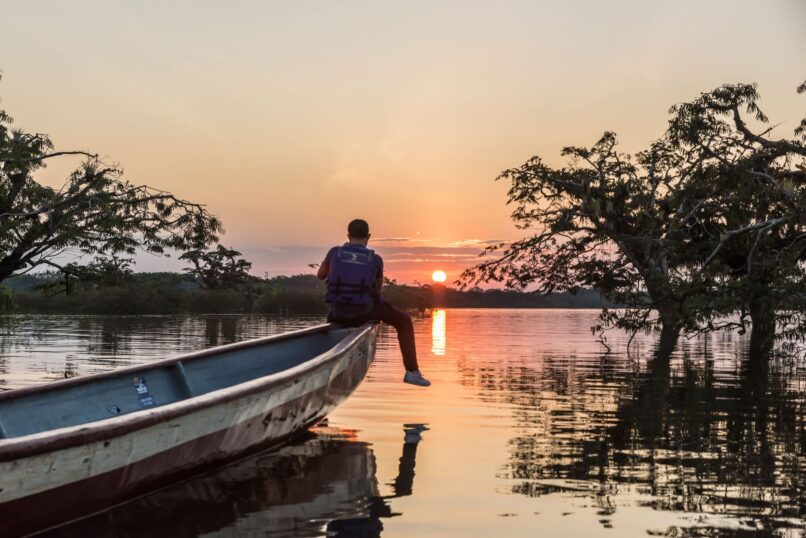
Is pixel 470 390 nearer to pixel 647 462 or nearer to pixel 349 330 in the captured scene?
pixel 349 330

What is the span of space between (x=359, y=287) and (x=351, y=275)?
0.21 m

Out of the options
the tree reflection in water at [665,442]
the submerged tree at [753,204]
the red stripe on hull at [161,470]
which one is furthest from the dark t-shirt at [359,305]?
the submerged tree at [753,204]

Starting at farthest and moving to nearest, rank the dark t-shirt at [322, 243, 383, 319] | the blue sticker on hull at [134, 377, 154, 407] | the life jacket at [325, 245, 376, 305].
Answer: the dark t-shirt at [322, 243, 383, 319], the life jacket at [325, 245, 376, 305], the blue sticker on hull at [134, 377, 154, 407]

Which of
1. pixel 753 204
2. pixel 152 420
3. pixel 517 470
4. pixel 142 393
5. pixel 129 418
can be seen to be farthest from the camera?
pixel 753 204

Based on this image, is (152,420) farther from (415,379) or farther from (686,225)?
(686,225)

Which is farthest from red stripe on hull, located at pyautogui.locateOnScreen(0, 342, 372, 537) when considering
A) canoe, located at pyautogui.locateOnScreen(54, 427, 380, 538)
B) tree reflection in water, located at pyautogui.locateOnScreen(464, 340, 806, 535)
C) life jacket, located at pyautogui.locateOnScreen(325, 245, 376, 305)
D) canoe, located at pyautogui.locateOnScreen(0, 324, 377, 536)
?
tree reflection in water, located at pyautogui.locateOnScreen(464, 340, 806, 535)

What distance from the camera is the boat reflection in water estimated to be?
588 centimetres

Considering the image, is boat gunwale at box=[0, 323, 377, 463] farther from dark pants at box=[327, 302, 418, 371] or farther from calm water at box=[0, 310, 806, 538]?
dark pants at box=[327, 302, 418, 371]

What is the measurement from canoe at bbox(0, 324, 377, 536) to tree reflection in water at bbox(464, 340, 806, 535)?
2.08 metres

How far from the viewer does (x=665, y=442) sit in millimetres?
9445

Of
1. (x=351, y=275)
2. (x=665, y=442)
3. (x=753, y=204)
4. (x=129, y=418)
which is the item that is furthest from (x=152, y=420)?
(x=753, y=204)

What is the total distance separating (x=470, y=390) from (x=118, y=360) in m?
9.70

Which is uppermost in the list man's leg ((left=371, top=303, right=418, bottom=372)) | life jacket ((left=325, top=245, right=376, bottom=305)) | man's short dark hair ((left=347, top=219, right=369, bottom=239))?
man's short dark hair ((left=347, top=219, right=369, bottom=239))

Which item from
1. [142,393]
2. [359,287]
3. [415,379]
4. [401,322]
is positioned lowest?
[142,393]
